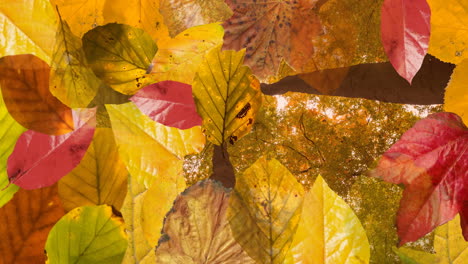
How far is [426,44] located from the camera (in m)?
0.33

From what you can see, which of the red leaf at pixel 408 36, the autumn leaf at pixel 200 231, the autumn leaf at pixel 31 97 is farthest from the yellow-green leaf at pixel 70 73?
the red leaf at pixel 408 36

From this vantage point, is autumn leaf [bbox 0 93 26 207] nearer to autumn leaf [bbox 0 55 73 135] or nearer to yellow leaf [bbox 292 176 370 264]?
autumn leaf [bbox 0 55 73 135]

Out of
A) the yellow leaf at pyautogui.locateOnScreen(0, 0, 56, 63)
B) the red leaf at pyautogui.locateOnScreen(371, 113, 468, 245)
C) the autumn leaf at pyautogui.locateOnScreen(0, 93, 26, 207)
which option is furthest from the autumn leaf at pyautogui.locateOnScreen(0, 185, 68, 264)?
the red leaf at pyautogui.locateOnScreen(371, 113, 468, 245)

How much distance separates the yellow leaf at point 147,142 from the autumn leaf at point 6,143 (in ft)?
0.26

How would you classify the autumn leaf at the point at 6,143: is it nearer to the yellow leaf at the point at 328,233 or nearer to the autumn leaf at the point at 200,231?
the autumn leaf at the point at 200,231

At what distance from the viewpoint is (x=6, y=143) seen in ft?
1.16

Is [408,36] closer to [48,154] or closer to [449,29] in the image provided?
[449,29]

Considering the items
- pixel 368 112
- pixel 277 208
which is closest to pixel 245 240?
pixel 277 208

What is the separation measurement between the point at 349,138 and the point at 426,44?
100mm

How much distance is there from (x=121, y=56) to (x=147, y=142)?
3.1 inches

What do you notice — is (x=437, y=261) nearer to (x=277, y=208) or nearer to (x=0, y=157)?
(x=277, y=208)

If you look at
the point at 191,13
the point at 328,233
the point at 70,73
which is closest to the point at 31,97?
the point at 70,73

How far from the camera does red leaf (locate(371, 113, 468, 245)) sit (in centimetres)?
34

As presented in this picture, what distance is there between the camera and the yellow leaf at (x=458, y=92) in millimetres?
340
